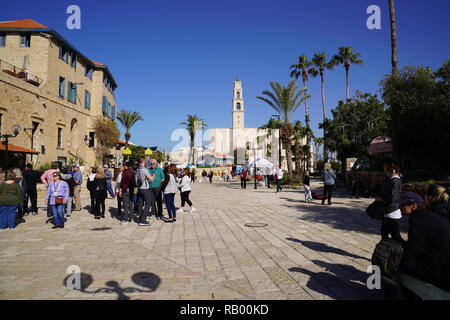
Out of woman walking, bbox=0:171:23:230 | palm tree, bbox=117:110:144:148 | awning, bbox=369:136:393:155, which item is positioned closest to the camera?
woman walking, bbox=0:171:23:230

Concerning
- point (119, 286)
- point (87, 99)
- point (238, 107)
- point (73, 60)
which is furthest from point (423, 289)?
point (238, 107)

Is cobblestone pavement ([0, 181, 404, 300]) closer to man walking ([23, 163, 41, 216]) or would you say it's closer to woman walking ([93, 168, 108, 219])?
woman walking ([93, 168, 108, 219])

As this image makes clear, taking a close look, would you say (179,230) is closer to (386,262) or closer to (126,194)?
(126,194)

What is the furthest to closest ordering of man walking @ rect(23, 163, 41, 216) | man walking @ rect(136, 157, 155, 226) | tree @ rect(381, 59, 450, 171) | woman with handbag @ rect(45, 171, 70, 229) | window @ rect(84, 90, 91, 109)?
window @ rect(84, 90, 91, 109) → tree @ rect(381, 59, 450, 171) → man walking @ rect(23, 163, 41, 216) → man walking @ rect(136, 157, 155, 226) → woman with handbag @ rect(45, 171, 70, 229)

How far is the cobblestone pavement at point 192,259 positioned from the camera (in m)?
3.66

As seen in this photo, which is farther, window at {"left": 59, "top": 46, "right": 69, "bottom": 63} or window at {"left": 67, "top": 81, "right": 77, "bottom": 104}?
window at {"left": 67, "top": 81, "right": 77, "bottom": 104}

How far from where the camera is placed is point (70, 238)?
21.7 feet

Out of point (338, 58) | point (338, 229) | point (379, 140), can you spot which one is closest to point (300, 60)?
point (338, 58)

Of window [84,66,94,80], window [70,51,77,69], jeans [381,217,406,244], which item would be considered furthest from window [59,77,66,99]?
jeans [381,217,406,244]

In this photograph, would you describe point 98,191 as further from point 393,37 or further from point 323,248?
point 393,37

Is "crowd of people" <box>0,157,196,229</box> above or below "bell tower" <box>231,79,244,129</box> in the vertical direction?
below

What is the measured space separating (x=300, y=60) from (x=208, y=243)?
36.3 meters

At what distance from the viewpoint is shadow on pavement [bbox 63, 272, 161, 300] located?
11.9 ft

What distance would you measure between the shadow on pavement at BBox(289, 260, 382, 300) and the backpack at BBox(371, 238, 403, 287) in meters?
0.53
